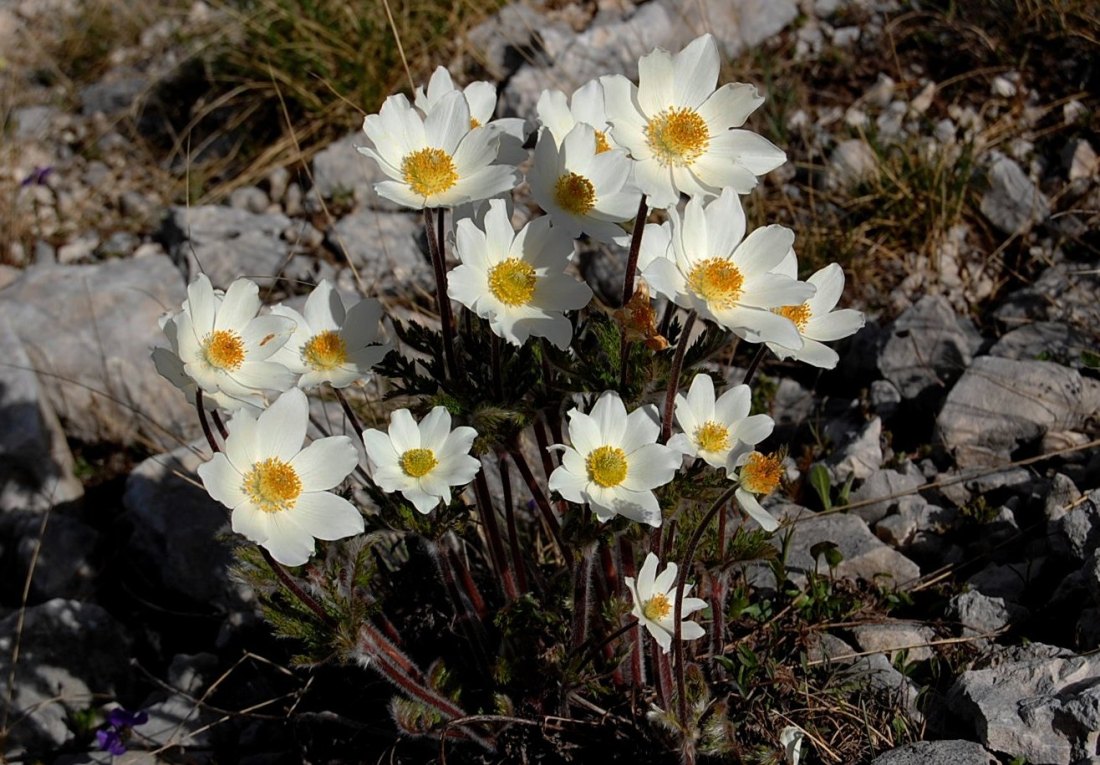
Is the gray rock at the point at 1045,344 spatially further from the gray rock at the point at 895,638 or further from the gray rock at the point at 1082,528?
the gray rock at the point at 895,638

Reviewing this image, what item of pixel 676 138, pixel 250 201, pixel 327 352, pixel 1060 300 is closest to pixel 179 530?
pixel 327 352

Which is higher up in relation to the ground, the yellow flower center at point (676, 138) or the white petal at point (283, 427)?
the yellow flower center at point (676, 138)

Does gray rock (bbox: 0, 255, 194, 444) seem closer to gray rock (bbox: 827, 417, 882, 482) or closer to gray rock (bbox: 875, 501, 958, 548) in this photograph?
gray rock (bbox: 827, 417, 882, 482)

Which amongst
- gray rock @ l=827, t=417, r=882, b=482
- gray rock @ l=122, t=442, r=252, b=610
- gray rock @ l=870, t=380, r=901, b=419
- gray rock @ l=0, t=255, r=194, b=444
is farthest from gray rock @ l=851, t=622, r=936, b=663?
gray rock @ l=0, t=255, r=194, b=444

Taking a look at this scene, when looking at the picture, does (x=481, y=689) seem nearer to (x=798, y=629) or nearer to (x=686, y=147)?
(x=798, y=629)

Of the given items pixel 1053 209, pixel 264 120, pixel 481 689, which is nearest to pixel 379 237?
pixel 264 120

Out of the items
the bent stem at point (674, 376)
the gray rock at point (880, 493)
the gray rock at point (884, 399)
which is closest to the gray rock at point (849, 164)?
the gray rock at point (884, 399)
